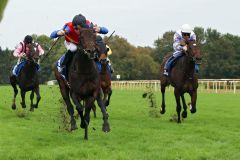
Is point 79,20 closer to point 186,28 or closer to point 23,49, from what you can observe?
point 186,28

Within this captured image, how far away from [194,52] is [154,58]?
84.9m

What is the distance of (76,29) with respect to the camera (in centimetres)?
998

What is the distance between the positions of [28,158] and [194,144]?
322 cm

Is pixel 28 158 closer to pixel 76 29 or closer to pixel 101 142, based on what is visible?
pixel 101 142

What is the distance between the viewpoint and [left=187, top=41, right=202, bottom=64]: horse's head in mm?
12402

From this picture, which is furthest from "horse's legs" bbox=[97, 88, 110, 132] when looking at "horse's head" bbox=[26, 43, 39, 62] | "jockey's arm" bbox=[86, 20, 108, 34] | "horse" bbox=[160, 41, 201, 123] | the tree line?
the tree line

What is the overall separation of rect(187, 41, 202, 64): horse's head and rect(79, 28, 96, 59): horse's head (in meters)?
4.19

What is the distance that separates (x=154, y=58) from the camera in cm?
9712

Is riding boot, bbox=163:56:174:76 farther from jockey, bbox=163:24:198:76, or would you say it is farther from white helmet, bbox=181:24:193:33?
white helmet, bbox=181:24:193:33

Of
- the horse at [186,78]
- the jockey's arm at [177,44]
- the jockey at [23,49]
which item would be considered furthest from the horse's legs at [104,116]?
the jockey at [23,49]

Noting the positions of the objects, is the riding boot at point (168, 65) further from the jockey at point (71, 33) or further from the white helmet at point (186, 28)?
the jockey at point (71, 33)

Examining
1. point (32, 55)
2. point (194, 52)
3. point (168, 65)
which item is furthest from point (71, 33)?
point (32, 55)

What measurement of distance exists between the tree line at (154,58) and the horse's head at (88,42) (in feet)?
207

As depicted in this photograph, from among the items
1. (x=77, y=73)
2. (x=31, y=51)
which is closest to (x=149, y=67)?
(x=31, y=51)
